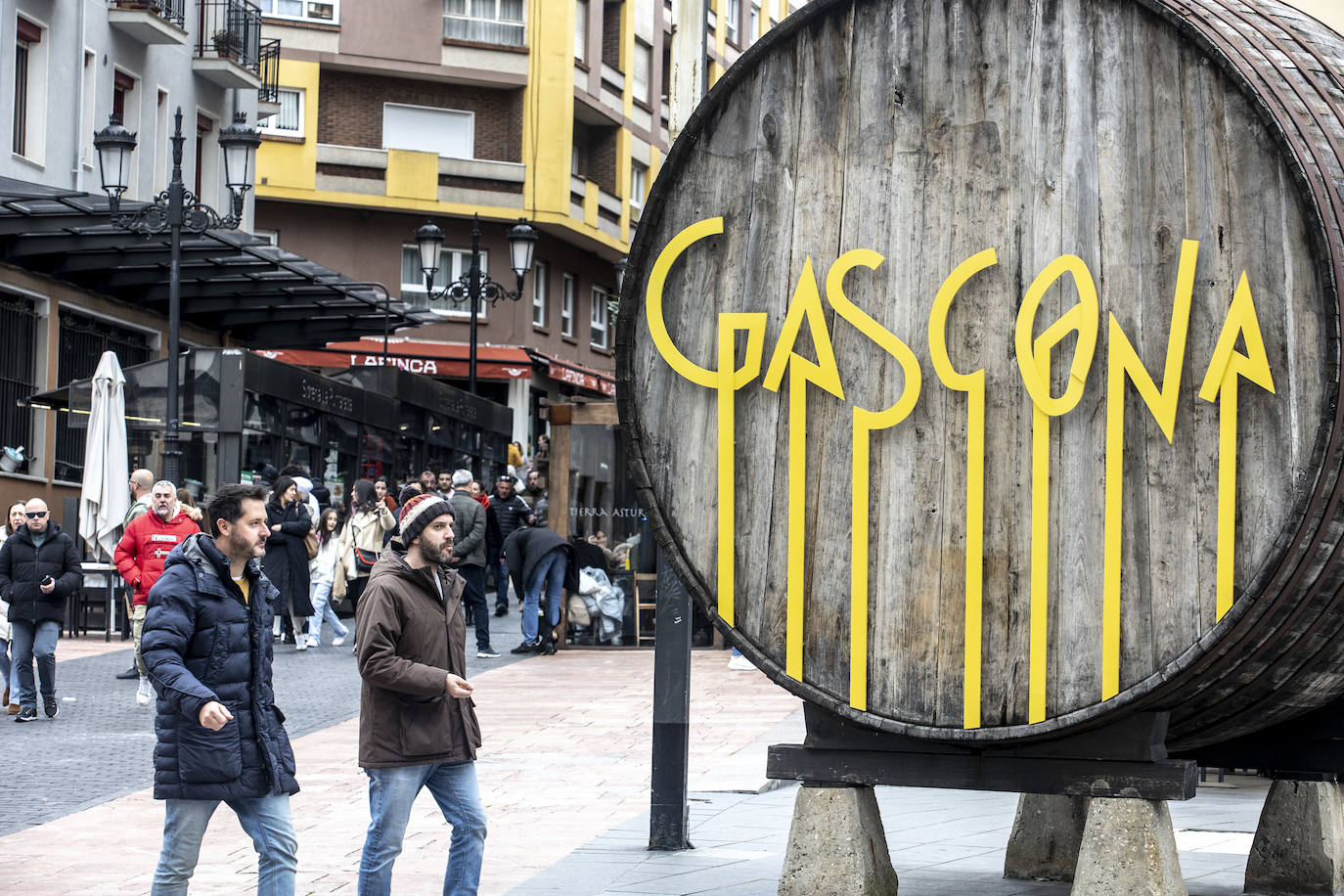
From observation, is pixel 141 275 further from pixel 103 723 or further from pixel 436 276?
pixel 436 276

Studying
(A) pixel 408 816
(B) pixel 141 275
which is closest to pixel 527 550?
(B) pixel 141 275

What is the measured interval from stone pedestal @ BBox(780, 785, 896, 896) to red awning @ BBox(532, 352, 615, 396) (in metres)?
37.5

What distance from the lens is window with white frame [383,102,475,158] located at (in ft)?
142

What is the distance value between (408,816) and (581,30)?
132ft

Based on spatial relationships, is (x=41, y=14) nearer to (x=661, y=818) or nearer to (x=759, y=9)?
(x=661, y=818)

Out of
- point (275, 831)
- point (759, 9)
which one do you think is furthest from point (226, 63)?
point (275, 831)

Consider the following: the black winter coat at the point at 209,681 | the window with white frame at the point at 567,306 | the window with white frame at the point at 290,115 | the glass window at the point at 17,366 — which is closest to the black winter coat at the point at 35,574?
the black winter coat at the point at 209,681

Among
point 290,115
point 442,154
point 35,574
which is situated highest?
point 290,115

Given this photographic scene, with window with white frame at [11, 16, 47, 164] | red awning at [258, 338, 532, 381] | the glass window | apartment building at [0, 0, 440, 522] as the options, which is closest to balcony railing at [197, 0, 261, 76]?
apartment building at [0, 0, 440, 522]

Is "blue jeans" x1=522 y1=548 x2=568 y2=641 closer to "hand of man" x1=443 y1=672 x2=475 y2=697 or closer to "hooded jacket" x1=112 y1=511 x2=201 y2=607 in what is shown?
"hooded jacket" x1=112 y1=511 x2=201 y2=607

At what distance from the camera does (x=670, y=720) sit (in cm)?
888

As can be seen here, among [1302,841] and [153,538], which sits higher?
[153,538]

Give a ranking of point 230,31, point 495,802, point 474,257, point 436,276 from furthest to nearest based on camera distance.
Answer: point 436,276 < point 230,31 < point 474,257 < point 495,802

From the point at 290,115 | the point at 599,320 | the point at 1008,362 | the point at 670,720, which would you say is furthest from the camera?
the point at 599,320
